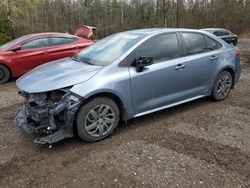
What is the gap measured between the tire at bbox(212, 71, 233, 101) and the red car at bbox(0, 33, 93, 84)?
474 cm

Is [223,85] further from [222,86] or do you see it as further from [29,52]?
[29,52]

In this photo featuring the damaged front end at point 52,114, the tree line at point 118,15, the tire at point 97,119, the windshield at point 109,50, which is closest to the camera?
the damaged front end at point 52,114

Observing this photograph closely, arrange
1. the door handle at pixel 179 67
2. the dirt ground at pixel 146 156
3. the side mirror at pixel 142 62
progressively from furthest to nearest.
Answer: the door handle at pixel 179 67
the side mirror at pixel 142 62
the dirt ground at pixel 146 156

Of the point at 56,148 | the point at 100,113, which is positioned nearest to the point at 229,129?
the point at 100,113

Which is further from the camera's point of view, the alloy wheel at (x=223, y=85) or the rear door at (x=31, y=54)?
the rear door at (x=31, y=54)

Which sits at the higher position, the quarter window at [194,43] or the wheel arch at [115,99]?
the quarter window at [194,43]

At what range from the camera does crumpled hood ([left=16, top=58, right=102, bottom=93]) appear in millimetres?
3510

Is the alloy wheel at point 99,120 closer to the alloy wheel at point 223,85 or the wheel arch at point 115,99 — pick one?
the wheel arch at point 115,99

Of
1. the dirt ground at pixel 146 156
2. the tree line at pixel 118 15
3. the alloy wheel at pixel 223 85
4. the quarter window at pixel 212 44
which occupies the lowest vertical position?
the dirt ground at pixel 146 156

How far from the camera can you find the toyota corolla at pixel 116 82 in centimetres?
351

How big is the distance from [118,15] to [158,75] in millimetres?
21905

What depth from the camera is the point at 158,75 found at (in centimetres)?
418

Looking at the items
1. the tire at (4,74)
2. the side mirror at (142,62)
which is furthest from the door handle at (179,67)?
the tire at (4,74)

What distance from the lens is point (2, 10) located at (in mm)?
17797
